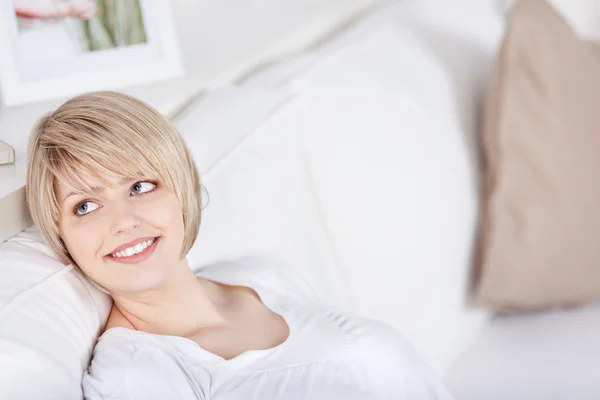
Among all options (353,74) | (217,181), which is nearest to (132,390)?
(217,181)

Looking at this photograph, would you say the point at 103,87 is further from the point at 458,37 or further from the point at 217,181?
the point at 458,37

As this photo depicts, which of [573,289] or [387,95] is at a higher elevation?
[387,95]

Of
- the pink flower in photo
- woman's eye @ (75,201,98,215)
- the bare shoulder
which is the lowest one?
the bare shoulder

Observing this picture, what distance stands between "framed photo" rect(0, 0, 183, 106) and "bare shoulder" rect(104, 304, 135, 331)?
38 cm

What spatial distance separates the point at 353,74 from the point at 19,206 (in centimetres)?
72

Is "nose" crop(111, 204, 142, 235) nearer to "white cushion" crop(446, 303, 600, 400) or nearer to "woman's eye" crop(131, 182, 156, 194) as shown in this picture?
"woman's eye" crop(131, 182, 156, 194)

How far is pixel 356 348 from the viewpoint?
1.02m

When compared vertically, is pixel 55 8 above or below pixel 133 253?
above

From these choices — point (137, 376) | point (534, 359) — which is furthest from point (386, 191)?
point (137, 376)

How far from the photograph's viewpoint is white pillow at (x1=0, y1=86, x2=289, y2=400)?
2.55 feet

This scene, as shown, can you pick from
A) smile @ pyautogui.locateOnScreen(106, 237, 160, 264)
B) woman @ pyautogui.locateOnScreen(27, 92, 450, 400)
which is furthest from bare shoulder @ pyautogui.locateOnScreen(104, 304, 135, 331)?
smile @ pyautogui.locateOnScreen(106, 237, 160, 264)

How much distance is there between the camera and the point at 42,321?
2.71 feet

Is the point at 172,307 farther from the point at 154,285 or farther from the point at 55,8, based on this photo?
the point at 55,8

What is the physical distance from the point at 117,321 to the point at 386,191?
0.61 meters
